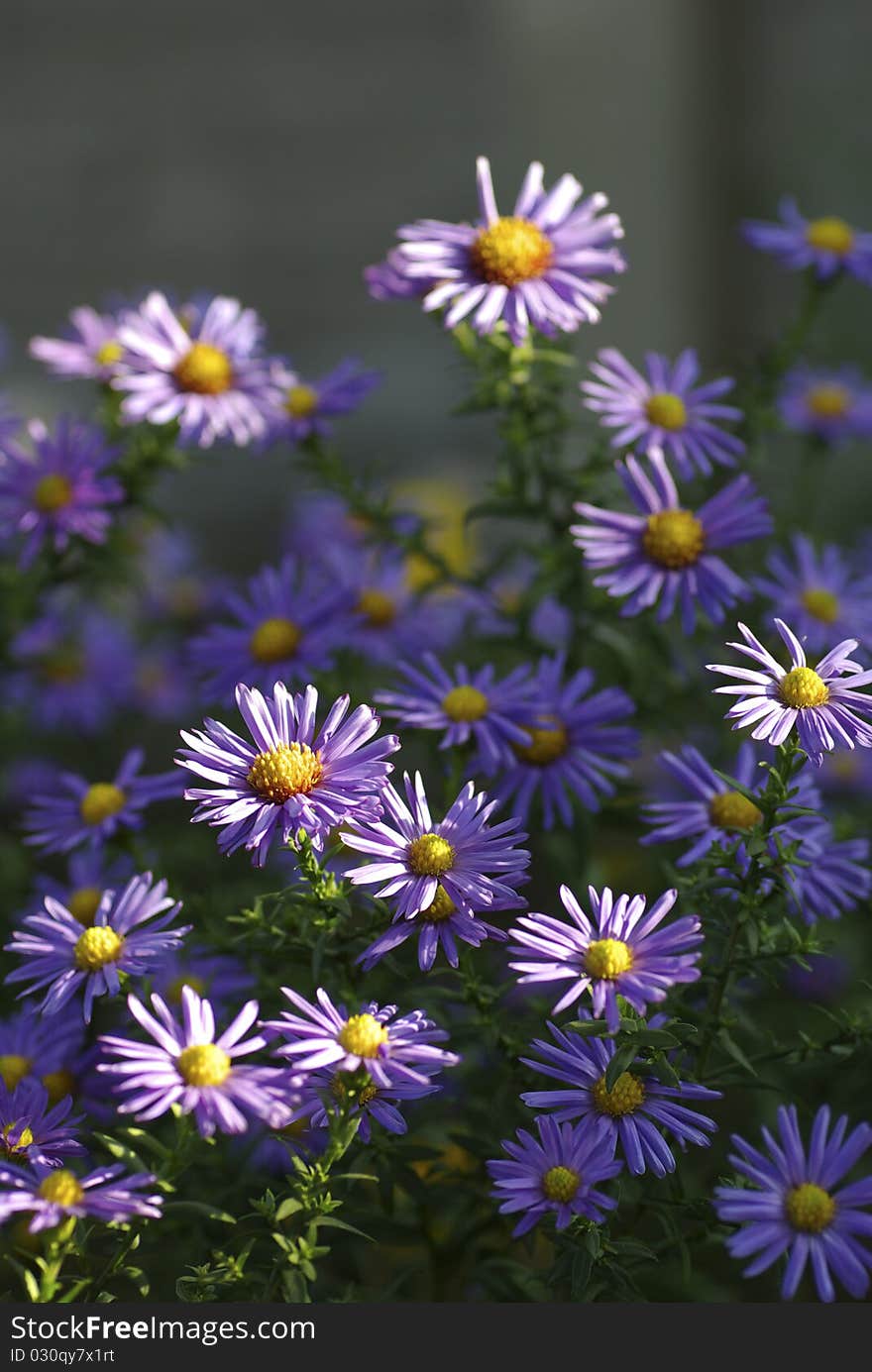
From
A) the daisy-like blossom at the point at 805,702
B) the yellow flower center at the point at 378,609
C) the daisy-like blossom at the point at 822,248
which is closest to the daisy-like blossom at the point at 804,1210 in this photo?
the daisy-like blossom at the point at 805,702

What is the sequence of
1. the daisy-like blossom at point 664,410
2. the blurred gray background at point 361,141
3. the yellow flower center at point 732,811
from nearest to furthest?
the yellow flower center at point 732,811 → the daisy-like blossom at point 664,410 → the blurred gray background at point 361,141

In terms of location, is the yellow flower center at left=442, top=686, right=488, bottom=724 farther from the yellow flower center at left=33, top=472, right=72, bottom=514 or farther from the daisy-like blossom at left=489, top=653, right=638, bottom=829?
the yellow flower center at left=33, top=472, right=72, bottom=514

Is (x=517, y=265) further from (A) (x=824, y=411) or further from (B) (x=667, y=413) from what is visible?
(A) (x=824, y=411)

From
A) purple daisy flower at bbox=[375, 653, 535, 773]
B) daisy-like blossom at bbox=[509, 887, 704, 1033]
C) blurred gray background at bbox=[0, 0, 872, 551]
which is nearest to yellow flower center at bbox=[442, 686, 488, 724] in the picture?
purple daisy flower at bbox=[375, 653, 535, 773]

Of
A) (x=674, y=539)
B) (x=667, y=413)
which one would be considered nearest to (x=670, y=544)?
(x=674, y=539)

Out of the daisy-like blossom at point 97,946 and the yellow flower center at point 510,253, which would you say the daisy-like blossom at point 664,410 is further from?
the daisy-like blossom at point 97,946

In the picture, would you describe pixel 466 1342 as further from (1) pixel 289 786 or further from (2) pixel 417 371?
(2) pixel 417 371
